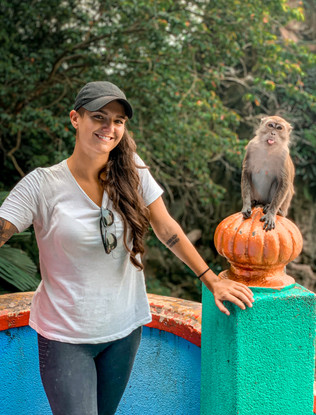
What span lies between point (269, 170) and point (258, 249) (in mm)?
768

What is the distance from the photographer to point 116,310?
1583 mm

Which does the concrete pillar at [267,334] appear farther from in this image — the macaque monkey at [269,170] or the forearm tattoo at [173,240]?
the macaque monkey at [269,170]

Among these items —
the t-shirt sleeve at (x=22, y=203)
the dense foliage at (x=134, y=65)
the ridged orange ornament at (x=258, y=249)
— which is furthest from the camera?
the dense foliage at (x=134, y=65)

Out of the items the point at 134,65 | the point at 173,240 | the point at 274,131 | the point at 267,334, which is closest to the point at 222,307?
the point at 267,334

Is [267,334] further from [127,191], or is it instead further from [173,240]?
[127,191]

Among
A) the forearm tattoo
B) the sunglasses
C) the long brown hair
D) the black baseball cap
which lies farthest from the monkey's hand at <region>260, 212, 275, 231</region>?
the black baseball cap

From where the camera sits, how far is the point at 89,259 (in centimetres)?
153

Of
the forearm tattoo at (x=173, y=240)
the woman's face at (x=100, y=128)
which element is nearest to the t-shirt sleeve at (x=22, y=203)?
the woman's face at (x=100, y=128)

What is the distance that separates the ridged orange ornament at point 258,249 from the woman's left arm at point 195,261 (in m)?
0.08

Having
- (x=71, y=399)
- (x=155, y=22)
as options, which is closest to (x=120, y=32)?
(x=155, y=22)

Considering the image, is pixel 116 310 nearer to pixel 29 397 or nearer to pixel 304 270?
pixel 29 397

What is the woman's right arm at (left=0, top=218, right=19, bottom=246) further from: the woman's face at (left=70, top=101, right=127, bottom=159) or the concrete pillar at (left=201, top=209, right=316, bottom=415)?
the concrete pillar at (left=201, top=209, right=316, bottom=415)

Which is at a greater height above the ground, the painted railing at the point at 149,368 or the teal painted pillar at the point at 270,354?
the teal painted pillar at the point at 270,354

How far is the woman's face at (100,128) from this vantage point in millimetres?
1550
